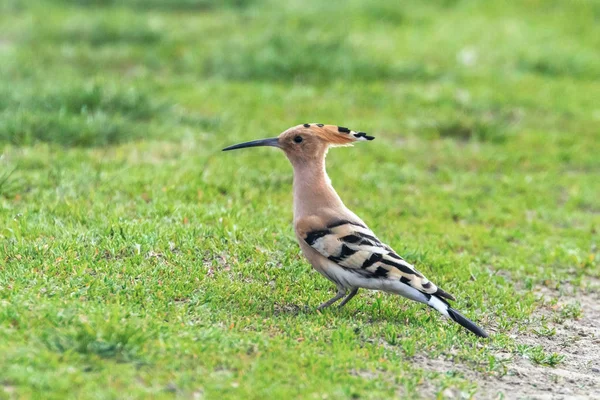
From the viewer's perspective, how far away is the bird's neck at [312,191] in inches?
209

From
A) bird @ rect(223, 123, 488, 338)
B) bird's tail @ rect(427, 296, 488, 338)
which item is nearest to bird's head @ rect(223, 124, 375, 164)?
bird @ rect(223, 123, 488, 338)

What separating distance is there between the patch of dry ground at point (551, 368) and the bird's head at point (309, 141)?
1.49 meters

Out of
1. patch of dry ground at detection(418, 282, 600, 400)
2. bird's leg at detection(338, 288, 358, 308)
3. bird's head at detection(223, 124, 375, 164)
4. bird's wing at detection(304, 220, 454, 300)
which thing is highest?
bird's head at detection(223, 124, 375, 164)

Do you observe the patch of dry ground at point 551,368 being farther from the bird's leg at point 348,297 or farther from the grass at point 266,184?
the bird's leg at point 348,297

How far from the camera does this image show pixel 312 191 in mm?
5375

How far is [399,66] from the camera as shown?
11.2m

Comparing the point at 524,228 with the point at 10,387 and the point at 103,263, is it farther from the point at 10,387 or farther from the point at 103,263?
the point at 10,387

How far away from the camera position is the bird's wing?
4.88m

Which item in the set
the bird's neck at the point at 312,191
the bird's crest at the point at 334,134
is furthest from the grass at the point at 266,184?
the bird's crest at the point at 334,134

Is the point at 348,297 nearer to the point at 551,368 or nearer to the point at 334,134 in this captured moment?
the point at 334,134

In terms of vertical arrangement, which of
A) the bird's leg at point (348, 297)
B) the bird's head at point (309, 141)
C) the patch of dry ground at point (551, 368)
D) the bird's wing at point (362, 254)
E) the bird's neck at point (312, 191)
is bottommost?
the patch of dry ground at point (551, 368)

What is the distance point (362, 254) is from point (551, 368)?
1.20 meters

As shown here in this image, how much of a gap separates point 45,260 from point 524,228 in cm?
410

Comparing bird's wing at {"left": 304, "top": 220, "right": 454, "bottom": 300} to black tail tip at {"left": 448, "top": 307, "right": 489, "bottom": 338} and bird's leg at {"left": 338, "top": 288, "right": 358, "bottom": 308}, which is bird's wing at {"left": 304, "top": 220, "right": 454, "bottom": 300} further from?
bird's leg at {"left": 338, "top": 288, "right": 358, "bottom": 308}
